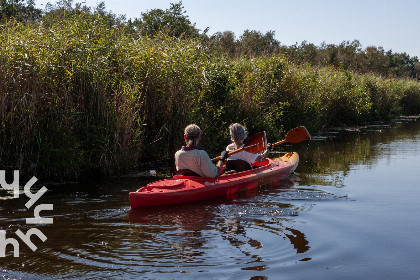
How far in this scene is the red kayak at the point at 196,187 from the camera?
22.4 ft

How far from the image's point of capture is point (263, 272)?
4559 mm

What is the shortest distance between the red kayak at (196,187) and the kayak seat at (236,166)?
0.12 metres

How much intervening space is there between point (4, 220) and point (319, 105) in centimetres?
1363

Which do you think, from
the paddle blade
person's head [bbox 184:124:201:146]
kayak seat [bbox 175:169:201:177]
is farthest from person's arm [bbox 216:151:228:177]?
the paddle blade

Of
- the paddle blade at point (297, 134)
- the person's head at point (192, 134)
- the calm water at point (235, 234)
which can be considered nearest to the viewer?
the calm water at point (235, 234)

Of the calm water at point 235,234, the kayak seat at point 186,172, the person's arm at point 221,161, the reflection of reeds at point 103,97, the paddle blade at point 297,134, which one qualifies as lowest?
the calm water at point 235,234

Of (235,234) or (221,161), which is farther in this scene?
(221,161)

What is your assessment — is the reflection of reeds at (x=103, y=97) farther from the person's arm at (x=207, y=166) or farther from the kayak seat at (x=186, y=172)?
the person's arm at (x=207, y=166)

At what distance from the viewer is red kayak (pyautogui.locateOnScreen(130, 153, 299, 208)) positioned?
22.4ft

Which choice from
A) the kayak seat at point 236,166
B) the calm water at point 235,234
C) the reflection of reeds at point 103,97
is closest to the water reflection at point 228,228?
the calm water at point 235,234

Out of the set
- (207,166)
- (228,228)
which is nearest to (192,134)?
(207,166)

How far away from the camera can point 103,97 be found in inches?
350

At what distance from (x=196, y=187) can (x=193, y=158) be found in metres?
0.37

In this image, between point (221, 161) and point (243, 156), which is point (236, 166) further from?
point (221, 161)
